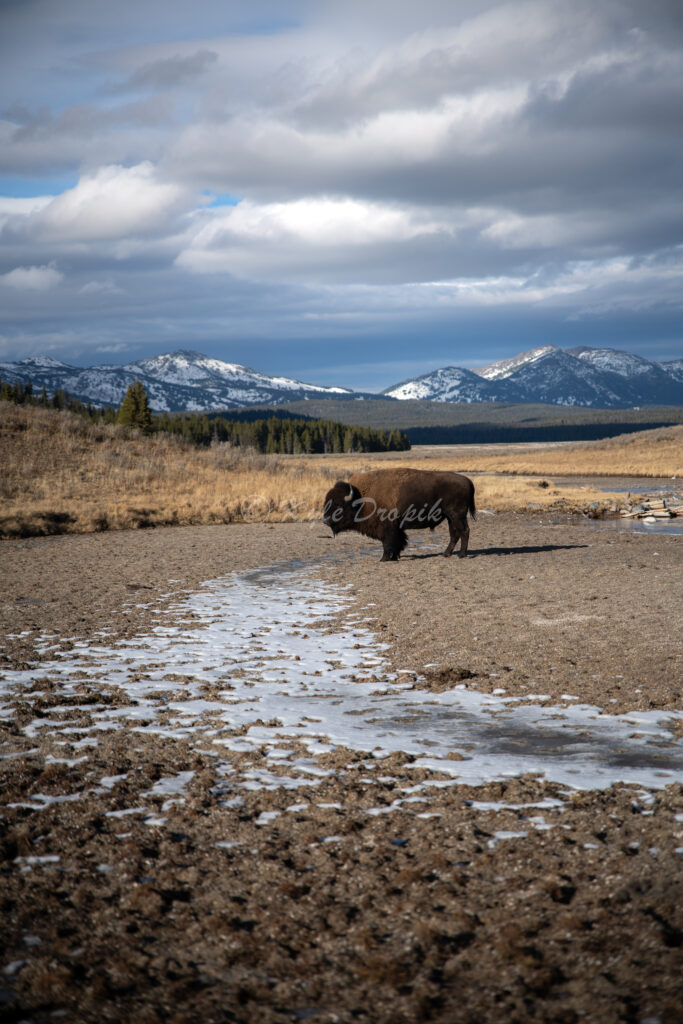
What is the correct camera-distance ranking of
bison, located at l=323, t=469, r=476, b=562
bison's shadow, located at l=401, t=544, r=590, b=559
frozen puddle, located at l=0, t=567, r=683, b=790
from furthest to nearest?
bison's shadow, located at l=401, t=544, r=590, b=559
bison, located at l=323, t=469, r=476, b=562
frozen puddle, located at l=0, t=567, r=683, b=790

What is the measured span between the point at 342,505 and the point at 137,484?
20.1 m

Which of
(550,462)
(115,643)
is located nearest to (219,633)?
(115,643)

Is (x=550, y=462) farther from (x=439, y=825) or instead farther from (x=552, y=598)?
(x=439, y=825)

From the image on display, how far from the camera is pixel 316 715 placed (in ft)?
23.2

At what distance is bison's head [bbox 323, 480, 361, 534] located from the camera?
61.9ft

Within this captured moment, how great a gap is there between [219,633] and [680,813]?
710 centimetres

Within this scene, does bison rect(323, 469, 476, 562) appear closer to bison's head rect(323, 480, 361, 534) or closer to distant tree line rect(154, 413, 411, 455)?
bison's head rect(323, 480, 361, 534)

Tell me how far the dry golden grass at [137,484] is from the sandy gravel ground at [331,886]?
72.1 feet

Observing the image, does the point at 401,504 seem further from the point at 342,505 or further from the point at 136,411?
the point at 136,411

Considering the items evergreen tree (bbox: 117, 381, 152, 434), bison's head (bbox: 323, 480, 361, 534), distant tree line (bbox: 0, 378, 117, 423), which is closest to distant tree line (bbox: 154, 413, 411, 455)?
distant tree line (bbox: 0, 378, 117, 423)

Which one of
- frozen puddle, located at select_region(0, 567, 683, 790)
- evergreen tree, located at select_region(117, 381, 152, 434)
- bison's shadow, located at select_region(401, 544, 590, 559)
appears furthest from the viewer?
evergreen tree, located at select_region(117, 381, 152, 434)

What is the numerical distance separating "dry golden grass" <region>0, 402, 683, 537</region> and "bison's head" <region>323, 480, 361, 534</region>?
465 inches

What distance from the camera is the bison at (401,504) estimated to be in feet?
60.1

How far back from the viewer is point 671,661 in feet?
27.6
